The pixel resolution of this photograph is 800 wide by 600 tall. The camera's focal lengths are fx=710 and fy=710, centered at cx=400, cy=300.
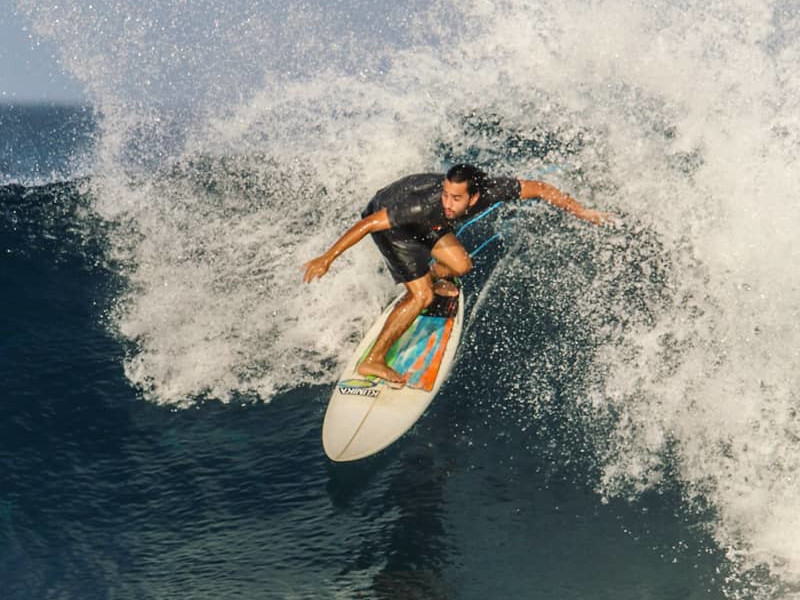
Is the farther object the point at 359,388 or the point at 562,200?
the point at 359,388

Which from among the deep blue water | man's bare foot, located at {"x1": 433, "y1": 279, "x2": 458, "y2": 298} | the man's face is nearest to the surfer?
the man's face

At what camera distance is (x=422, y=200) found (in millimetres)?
6195

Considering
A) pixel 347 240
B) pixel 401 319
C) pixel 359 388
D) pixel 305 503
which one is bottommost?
pixel 305 503

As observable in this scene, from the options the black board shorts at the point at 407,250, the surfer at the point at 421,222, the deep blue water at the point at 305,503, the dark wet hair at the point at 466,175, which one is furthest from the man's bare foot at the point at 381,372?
the dark wet hair at the point at 466,175

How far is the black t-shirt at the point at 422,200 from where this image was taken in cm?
619

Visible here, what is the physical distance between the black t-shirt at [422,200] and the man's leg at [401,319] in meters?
0.54

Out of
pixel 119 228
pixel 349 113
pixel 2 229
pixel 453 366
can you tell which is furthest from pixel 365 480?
pixel 349 113

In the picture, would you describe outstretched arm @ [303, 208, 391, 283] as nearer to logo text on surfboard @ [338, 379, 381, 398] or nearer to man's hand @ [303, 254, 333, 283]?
man's hand @ [303, 254, 333, 283]

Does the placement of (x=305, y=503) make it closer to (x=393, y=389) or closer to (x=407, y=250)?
(x=393, y=389)

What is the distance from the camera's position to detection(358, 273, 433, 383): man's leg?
21.8 ft

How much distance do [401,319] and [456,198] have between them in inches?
57.4

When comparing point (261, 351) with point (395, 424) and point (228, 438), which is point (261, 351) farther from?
point (395, 424)

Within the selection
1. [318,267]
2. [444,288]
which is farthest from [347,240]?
[444,288]

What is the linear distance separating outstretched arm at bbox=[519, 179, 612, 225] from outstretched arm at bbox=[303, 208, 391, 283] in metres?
1.33
